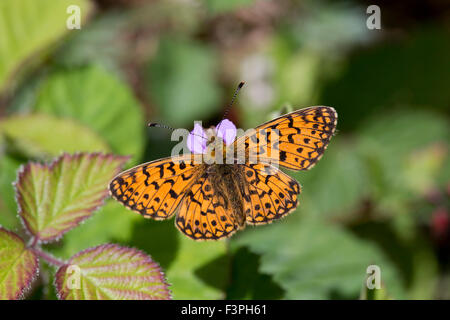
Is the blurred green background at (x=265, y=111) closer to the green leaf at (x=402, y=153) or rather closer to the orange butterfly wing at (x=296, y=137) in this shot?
the green leaf at (x=402, y=153)

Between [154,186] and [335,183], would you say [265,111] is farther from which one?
[154,186]

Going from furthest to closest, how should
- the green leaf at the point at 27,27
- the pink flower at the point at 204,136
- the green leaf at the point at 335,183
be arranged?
the green leaf at the point at 335,183 < the green leaf at the point at 27,27 < the pink flower at the point at 204,136

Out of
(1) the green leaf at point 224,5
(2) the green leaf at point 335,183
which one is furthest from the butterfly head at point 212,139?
(2) the green leaf at point 335,183

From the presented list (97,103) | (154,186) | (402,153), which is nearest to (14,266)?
(154,186)
